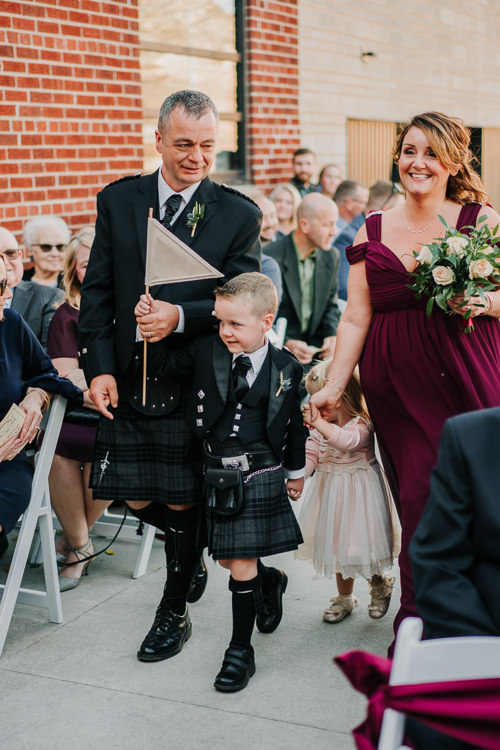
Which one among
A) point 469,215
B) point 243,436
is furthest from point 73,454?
point 469,215

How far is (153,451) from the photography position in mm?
3857

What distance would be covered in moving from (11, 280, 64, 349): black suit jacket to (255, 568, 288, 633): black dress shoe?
2.14 meters

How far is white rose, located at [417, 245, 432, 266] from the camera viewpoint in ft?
10.9

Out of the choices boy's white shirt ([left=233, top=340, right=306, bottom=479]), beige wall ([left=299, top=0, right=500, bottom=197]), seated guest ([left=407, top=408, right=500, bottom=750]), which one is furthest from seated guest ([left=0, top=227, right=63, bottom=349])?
beige wall ([left=299, top=0, right=500, bottom=197])

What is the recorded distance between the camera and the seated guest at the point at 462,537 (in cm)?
209

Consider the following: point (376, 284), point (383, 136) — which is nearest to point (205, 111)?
point (376, 284)

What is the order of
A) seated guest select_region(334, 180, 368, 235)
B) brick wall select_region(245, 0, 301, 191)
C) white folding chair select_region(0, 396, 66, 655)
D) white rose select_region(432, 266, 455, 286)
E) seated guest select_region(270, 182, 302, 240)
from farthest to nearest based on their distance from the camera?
brick wall select_region(245, 0, 301, 191), seated guest select_region(334, 180, 368, 235), seated guest select_region(270, 182, 302, 240), white folding chair select_region(0, 396, 66, 655), white rose select_region(432, 266, 455, 286)

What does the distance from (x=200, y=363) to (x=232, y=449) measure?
358 millimetres

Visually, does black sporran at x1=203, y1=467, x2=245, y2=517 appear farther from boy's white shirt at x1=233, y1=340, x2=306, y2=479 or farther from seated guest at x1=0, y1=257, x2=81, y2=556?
seated guest at x1=0, y1=257, x2=81, y2=556

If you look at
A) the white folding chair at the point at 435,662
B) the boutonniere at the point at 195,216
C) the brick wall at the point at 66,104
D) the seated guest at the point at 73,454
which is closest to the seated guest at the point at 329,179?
the brick wall at the point at 66,104

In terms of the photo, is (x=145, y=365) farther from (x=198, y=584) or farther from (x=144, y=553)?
(x=144, y=553)

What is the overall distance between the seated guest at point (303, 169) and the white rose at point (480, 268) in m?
6.72

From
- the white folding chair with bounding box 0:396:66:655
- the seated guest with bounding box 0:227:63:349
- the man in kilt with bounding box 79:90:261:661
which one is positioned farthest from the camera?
the seated guest with bounding box 0:227:63:349

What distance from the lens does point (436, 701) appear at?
5.85 feet
